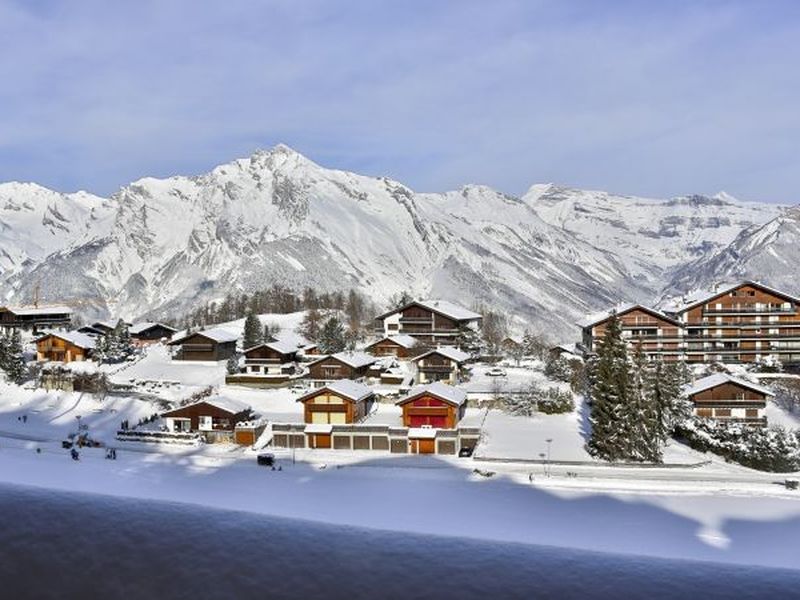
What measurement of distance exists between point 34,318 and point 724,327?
11017 centimetres

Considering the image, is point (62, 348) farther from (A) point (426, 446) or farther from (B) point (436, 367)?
(A) point (426, 446)

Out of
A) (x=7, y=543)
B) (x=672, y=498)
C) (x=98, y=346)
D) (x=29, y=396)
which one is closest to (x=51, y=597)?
(x=7, y=543)

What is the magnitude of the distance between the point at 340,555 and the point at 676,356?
215 feet

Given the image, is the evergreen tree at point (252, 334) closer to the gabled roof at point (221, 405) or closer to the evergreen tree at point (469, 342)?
the evergreen tree at point (469, 342)

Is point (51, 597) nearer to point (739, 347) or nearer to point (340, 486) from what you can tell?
point (340, 486)

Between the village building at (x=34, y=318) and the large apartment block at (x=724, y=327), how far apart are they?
9243cm

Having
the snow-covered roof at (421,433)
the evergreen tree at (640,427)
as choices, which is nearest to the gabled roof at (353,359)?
the snow-covered roof at (421,433)

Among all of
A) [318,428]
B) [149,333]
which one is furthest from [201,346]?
[318,428]

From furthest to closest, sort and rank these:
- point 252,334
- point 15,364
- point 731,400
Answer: point 252,334 < point 15,364 < point 731,400

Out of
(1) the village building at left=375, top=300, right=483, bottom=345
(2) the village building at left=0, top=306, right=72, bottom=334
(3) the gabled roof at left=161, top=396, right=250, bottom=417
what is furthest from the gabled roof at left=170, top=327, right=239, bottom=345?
(2) the village building at left=0, top=306, right=72, bottom=334

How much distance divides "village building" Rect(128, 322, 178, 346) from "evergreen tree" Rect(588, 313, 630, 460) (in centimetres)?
8323

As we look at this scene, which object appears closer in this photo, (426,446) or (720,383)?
(426,446)

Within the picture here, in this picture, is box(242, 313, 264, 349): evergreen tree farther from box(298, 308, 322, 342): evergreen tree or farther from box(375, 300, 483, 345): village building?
box(375, 300, 483, 345): village building

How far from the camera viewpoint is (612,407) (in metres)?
53.3
